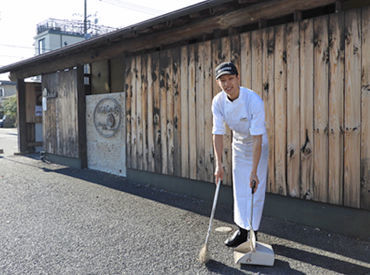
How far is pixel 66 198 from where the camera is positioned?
19.4ft

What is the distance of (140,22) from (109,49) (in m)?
1.81

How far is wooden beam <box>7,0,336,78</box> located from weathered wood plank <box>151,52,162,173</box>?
1.23 ft

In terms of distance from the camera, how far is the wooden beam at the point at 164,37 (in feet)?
14.6

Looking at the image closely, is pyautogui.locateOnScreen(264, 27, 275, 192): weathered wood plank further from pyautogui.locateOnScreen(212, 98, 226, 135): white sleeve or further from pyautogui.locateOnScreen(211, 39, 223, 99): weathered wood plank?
pyautogui.locateOnScreen(212, 98, 226, 135): white sleeve

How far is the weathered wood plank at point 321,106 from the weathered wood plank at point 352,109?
23 cm

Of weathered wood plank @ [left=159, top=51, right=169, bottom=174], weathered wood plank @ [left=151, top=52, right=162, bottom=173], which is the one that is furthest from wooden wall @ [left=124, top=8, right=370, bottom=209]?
weathered wood plank @ [left=151, top=52, right=162, bottom=173]

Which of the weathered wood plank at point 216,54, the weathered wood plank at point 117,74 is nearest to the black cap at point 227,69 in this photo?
the weathered wood plank at point 216,54

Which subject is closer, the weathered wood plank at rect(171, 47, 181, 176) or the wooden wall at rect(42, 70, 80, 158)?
the weathered wood plank at rect(171, 47, 181, 176)

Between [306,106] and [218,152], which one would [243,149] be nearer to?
[218,152]

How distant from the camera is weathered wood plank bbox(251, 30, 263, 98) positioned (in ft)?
15.4

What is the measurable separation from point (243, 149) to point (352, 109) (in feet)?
Answer: 4.63

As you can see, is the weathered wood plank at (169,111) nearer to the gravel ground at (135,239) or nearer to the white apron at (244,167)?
the gravel ground at (135,239)

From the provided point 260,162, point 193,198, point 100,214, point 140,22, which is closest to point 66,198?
point 100,214

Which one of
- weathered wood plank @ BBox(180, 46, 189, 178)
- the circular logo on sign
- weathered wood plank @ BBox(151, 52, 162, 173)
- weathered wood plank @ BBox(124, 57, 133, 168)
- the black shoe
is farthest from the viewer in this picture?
the circular logo on sign
